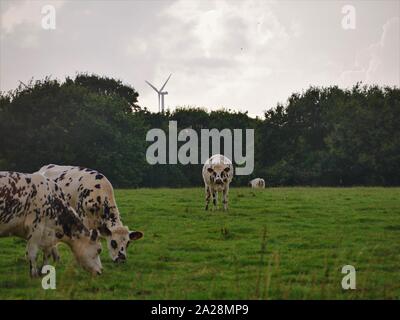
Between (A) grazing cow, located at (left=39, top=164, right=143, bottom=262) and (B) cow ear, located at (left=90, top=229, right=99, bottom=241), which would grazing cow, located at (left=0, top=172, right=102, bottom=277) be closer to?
(B) cow ear, located at (left=90, top=229, right=99, bottom=241)

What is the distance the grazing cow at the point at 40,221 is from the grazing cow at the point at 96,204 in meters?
1.04

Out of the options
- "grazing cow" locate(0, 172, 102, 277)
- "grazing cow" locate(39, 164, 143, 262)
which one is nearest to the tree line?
"grazing cow" locate(39, 164, 143, 262)

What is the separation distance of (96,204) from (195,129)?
5752cm

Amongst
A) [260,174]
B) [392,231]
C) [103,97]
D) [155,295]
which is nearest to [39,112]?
[103,97]

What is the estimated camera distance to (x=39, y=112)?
59688mm

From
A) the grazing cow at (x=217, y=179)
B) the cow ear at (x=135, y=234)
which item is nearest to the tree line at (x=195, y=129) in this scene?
the grazing cow at (x=217, y=179)

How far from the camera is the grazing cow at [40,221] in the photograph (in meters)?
12.1

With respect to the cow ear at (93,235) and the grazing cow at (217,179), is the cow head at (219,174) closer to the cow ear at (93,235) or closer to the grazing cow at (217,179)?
the grazing cow at (217,179)

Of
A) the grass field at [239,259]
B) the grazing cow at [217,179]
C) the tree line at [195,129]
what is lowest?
the grass field at [239,259]

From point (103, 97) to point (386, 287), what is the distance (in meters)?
54.2

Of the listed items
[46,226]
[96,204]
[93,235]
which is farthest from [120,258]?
[96,204]

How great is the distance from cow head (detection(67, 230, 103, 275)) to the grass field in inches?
8.0

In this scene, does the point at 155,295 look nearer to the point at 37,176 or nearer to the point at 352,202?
the point at 37,176

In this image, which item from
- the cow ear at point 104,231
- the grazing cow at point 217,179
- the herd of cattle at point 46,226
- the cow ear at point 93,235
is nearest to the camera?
the herd of cattle at point 46,226
